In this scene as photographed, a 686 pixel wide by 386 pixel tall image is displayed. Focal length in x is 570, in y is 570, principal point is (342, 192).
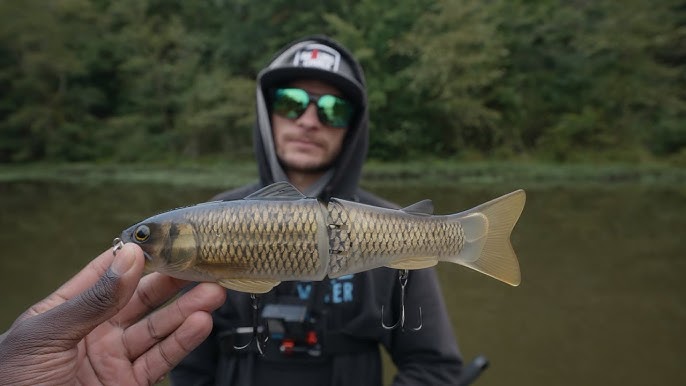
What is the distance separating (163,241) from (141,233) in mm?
45

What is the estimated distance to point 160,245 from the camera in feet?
3.71

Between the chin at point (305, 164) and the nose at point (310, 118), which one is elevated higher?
the nose at point (310, 118)

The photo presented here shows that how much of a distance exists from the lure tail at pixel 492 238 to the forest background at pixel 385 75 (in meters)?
10.9

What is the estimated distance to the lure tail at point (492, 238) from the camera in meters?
1.18

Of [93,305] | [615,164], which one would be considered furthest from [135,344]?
[615,164]

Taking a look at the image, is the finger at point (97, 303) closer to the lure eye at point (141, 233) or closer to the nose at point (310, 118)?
the lure eye at point (141, 233)

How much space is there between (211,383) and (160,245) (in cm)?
111

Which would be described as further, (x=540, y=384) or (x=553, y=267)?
(x=553, y=267)

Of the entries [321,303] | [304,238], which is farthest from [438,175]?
[304,238]

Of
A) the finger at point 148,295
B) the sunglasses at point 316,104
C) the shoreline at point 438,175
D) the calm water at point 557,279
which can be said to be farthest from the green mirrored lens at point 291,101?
the shoreline at point 438,175

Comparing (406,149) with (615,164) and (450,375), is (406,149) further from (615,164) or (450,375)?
(450,375)

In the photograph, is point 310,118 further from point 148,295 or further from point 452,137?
point 452,137

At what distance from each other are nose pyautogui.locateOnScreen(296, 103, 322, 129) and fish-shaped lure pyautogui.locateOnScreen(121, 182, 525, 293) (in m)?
0.83

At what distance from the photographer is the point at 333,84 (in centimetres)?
205
